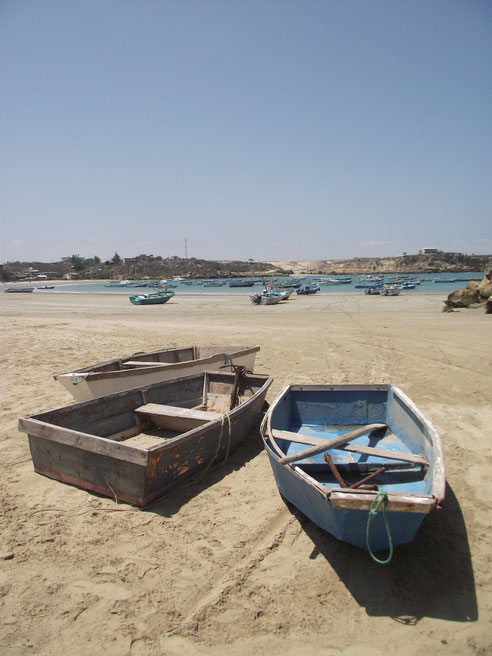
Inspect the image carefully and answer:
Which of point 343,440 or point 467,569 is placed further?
point 343,440

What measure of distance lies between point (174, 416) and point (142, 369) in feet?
6.36

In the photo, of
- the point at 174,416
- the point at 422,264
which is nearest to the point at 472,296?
the point at 174,416

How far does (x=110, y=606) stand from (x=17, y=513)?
6.63 ft

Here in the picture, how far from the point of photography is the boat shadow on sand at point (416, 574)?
11.2ft

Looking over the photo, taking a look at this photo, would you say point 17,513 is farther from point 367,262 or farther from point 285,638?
point 367,262

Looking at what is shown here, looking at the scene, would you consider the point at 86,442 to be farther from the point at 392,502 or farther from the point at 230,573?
the point at 392,502

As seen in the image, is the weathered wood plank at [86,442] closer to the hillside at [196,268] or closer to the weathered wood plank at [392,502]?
the weathered wood plank at [392,502]

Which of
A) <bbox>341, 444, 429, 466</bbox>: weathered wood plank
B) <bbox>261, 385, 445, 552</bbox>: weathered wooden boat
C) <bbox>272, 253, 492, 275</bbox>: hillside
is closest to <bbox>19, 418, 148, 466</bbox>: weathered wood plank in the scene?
<bbox>261, 385, 445, 552</bbox>: weathered wooden boat

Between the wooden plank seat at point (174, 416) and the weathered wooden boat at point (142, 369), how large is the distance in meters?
1.12

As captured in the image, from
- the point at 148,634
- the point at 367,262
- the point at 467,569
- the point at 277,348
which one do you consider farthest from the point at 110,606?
the point at 367,262

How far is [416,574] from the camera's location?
12.3ft

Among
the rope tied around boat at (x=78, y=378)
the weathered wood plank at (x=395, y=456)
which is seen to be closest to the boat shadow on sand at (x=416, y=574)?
the weathered wood plank at (x=395, y=456)

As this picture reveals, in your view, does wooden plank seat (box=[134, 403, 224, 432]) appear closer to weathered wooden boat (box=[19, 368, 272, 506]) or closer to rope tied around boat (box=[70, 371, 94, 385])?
weathered wooden boat (box=[19, 368, 272, 506])

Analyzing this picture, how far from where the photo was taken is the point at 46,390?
936 cm
